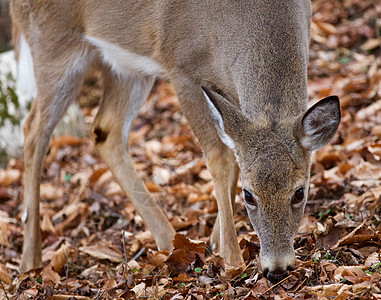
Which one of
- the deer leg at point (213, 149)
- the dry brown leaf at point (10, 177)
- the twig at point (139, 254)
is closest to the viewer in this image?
the deer leg at point (213, 149)

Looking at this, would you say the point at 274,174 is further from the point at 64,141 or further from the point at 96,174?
the point at 64,141

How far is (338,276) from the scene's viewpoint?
346 cm

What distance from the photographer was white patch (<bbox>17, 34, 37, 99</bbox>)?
5.86m

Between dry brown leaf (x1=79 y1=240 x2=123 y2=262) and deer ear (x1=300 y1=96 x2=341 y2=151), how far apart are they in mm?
2012

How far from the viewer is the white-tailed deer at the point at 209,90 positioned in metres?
3.59

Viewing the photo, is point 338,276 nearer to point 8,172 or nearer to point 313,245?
point 313,245

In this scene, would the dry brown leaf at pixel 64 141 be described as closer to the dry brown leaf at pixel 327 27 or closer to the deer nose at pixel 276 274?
the dry brown leaf at pixel 327 27

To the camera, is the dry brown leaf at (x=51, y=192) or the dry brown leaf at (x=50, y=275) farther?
the dry brown leaf at (x=51, y=192)

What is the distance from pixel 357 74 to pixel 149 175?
283 cm

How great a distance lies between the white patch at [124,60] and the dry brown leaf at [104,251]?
1.54 metres

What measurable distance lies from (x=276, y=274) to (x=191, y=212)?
205 centimetres

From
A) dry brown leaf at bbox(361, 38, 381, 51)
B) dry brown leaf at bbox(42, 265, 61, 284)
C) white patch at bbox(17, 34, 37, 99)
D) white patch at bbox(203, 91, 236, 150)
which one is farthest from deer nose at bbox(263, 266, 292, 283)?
dry brown leaf at bbox(361, 38, 381, 51)

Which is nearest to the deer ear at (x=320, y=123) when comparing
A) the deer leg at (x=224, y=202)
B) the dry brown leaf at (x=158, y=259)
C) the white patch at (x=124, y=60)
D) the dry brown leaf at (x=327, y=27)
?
the deer leg at (x=224, y=202)

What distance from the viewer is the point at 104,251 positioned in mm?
5023
